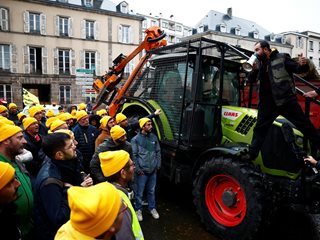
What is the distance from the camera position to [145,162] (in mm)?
4344

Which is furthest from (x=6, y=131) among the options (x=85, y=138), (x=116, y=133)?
(x=85, y=138)

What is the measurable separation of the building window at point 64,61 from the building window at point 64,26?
66.2 inches

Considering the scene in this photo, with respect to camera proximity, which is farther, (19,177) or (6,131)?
(6,131)

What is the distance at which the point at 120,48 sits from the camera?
29.1m

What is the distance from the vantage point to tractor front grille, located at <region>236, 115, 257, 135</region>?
13.0ft

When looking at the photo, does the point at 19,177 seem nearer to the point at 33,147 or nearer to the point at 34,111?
the point at 33,147

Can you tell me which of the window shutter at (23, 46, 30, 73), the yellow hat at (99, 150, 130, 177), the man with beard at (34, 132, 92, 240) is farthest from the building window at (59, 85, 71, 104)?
the yellow hat at (99, 150, 130, 177)

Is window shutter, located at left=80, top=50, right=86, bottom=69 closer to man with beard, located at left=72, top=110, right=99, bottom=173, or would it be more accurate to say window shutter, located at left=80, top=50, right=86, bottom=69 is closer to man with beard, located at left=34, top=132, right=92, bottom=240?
man with beard, located at left=72, top=110, right=99, bottom=173

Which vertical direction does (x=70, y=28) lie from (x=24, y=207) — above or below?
above

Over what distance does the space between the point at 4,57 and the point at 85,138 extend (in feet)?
78.1

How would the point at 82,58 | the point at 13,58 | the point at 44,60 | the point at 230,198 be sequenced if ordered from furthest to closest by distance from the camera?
the point at 82,58 → the point at 44,60 → the point at 13,58 → the point at 230,198

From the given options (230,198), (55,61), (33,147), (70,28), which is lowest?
(230,198)

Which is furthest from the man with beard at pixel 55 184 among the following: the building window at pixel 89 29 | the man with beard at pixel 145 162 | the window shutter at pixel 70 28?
the building window at pixel 89 29

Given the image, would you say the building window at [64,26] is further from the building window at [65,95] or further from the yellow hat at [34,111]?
the yellow hat at [34,111]
